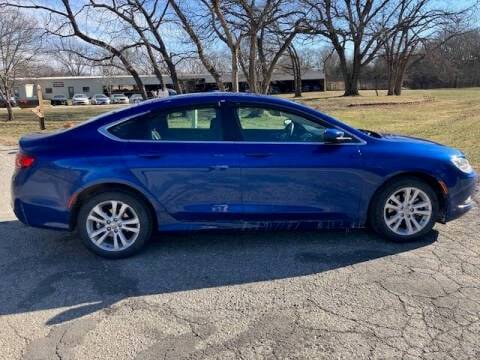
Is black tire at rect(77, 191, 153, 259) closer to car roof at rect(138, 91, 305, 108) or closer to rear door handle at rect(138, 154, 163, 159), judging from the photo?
rear door handle at rect(138, 154, 163, 159)

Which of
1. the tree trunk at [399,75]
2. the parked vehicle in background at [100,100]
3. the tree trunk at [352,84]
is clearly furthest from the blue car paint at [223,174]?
the parked vehicle in background at [100,100]

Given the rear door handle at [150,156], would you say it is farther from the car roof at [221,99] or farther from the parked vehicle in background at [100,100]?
the parked vehicle in background at [100,100]

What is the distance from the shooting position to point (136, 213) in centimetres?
436

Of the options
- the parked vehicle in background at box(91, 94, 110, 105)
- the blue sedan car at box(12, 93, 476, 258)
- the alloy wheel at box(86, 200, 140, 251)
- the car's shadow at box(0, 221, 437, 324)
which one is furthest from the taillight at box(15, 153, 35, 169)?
the parked vehicle in background at box(91, 94, 110, 105)

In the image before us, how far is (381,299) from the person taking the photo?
3.50m

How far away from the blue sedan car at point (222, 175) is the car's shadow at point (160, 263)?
0.24 m

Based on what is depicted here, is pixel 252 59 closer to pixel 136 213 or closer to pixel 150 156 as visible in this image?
pixel 150 156

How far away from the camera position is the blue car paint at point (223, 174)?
169 inches

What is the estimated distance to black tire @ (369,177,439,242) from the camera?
14.8ft

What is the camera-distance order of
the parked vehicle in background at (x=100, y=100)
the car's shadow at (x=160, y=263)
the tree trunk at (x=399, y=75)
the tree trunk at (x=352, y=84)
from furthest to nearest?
the parked vehicle in background at (x=100, y=100)
the tree trunk at (x=399, y=75)
the tree trunk at (x=352, y=84)
the car's shadow at (x=160, y=263)

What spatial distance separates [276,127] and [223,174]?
2.63ft

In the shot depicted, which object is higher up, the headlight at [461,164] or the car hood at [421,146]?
the car hood at [421,146]

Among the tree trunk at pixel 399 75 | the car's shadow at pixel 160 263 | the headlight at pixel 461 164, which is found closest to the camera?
the car's shadow at pixel 160 263

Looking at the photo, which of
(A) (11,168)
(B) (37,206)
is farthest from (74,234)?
(A) (11,168)
